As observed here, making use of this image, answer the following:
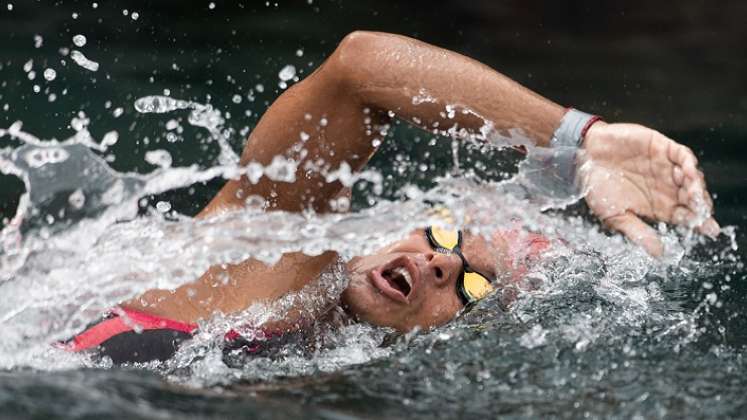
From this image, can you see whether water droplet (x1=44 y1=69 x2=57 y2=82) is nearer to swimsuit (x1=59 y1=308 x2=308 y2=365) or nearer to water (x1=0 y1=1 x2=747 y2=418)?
water (x1=0 y1=1 x2=747 y2=418)

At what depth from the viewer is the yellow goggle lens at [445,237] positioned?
3.02 meters

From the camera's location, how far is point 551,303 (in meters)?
3.10

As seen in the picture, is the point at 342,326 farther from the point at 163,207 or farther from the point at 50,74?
the point at 50,74

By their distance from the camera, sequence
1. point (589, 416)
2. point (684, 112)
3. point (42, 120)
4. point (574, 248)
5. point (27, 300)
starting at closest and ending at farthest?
point (589, 416) → point (27, 300) → point (574, 248) → point (42, 120) → point (684, 112)

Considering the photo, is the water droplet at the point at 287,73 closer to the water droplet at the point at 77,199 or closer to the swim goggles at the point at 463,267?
the swim goggles at the point at 463,267

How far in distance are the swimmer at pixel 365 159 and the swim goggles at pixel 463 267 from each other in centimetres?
5

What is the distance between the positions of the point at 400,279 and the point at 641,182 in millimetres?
676

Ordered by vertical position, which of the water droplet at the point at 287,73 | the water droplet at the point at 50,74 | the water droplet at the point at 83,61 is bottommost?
the water droplet at the point at 50,74

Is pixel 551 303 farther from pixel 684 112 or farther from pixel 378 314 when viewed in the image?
pixel 684 112

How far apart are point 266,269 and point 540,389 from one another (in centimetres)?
66

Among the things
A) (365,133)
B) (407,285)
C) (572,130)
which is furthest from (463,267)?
(572,130)

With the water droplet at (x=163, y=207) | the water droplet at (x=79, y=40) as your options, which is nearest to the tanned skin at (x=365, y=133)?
the water droplet at (x=163, y=207)

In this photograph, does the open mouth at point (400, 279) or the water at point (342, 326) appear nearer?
the water at point (342, 326)

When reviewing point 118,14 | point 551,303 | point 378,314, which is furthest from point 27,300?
point 118,14
